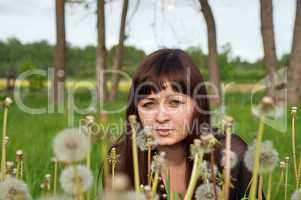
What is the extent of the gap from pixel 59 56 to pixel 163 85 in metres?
8.06

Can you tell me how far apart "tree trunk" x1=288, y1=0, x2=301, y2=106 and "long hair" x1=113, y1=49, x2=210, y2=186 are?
21.6 feet

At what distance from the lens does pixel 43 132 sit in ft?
18.2

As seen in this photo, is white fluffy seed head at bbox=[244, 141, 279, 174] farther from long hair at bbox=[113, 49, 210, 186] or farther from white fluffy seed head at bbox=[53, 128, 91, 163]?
long hair at bbox=[113, 49, 210, 186]

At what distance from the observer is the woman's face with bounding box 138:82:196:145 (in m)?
1.73

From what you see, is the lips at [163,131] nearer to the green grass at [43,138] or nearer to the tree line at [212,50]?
the green grass at [43,138]

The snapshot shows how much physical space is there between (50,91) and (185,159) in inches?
322

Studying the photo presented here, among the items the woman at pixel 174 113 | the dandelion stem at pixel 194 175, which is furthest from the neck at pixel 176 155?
the dandelion stem at pixel 194 175

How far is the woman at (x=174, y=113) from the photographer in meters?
1.81

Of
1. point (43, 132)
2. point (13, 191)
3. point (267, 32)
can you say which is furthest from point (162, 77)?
point (267, 32)

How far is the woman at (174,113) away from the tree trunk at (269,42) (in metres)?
5.84

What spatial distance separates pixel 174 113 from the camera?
1782mm

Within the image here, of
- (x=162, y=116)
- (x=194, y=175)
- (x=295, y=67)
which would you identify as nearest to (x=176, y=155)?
(x=162, y=116)

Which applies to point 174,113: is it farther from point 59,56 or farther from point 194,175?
point 59,56

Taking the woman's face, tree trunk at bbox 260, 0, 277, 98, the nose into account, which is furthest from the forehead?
tree trunk at bbox 260, 0, 277, 98
